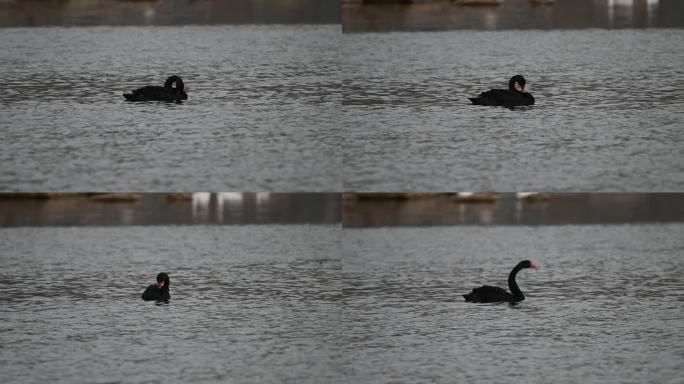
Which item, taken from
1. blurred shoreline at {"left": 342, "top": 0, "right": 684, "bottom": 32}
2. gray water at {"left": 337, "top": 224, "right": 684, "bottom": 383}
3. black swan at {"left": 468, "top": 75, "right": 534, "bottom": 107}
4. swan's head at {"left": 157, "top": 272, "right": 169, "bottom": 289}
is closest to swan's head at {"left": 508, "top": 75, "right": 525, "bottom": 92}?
black swan at {"left": 468, "top": 75, "right": 534, "bottom": 107}

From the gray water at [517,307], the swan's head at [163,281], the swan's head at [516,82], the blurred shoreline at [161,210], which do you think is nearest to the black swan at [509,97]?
the swan's head at [516,82]

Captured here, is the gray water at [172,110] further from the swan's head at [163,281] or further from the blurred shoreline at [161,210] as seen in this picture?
the swan's head at [163,281]

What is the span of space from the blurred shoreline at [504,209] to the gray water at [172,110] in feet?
0.91

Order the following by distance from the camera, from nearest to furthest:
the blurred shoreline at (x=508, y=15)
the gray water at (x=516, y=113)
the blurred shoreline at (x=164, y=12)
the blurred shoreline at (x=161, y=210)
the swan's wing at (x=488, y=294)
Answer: the swan's wing at (x=488, y=294) < the gray water at (x=516, y=113) < the blurred shoreline at (x=161, y=210) < the blurred shoreline at (x=508, y=15) < the blurred shoreline at (x=164, y=12)

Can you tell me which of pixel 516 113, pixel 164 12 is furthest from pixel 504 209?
pixel 164 12

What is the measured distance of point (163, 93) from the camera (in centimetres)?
707

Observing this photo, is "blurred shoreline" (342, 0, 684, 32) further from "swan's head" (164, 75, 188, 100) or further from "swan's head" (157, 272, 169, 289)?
"swan's head" (157, 272, 169, 289)

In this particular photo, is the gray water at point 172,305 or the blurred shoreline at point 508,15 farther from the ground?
the blurred shoreline at point 508,15

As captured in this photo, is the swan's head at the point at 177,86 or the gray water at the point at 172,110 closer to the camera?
the gray water at the point at 172,110

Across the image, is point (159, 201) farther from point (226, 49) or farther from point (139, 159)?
point (226, 49)

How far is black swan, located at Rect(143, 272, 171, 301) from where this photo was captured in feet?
19.6

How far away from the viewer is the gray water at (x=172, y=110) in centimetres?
648

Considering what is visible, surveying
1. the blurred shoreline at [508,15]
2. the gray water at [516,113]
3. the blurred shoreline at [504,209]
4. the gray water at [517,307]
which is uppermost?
the blurred shoreline at [508,15]

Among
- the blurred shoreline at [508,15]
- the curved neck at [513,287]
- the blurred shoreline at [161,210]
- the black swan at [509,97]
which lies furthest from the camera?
the blurred shoreline at [508,15]
